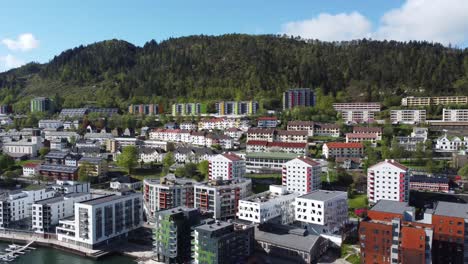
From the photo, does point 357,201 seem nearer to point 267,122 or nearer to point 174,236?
point 174,236

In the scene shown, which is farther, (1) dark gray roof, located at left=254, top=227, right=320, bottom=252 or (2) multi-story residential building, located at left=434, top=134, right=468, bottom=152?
(2) multi-story residential building, located at left=434, top=134, right=468, bottom=152

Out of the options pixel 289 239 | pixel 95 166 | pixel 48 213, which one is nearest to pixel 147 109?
pixel 95 166

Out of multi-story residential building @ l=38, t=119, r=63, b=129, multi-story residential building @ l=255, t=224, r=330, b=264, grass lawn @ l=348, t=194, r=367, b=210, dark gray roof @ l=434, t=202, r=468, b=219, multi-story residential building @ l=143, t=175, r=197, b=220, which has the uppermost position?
multi-story residential building @ l=38, t=119, r=63, b=129

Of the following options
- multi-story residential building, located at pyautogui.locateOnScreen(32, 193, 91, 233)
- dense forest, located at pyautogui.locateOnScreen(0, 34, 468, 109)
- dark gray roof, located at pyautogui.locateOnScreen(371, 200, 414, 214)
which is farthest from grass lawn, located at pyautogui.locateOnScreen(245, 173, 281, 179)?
dense forest, located at pyautogui.locateOnScreen(0, 34, 468, 109)

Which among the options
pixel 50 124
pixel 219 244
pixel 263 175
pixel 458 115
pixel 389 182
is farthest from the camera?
pixel 50 124

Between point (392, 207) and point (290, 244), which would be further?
point (392, 207)

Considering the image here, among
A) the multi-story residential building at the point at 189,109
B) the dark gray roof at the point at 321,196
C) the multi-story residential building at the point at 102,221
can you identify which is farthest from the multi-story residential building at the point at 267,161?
the multi-story residential building at the point at 189,109

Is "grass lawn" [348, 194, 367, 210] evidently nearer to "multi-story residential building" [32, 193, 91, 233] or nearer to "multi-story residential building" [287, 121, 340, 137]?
"multi-story residential building" [287, 121, 340, 137]
